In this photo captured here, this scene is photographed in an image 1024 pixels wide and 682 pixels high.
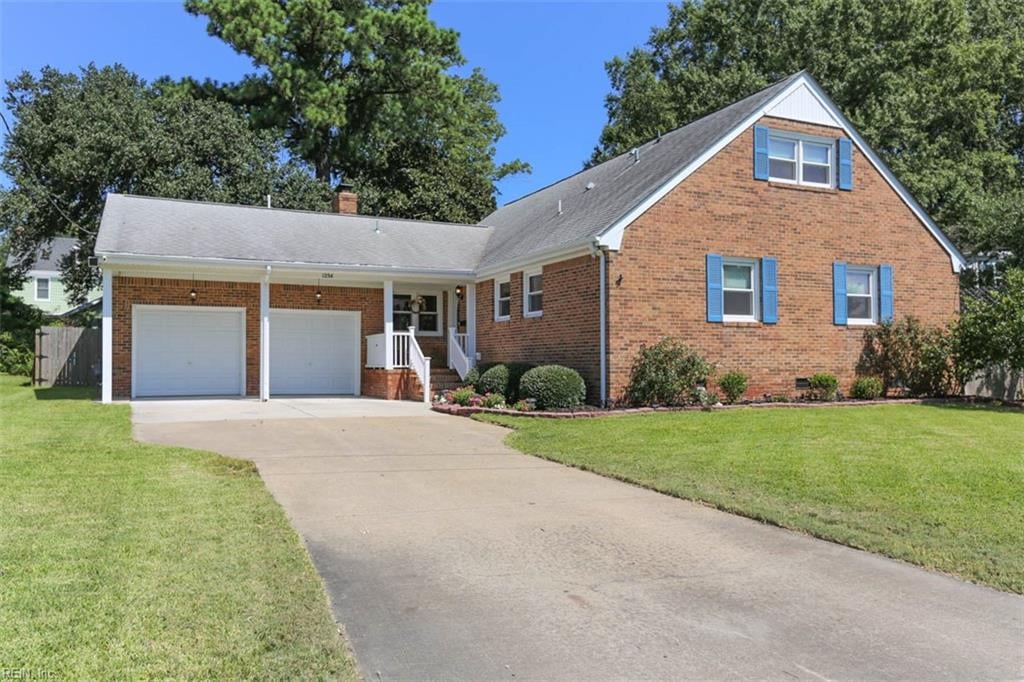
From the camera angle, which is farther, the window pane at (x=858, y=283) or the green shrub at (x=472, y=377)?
the window pane at (x=858, y=283)

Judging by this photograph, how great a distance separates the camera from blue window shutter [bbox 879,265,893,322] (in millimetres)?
17969

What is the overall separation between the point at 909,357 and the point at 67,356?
76.5ft

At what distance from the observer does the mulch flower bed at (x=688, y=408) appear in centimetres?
1376

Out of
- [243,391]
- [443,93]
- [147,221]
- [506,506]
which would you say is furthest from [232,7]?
[506,506]

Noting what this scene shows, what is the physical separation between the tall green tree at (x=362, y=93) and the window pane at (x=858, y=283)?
18895 mm

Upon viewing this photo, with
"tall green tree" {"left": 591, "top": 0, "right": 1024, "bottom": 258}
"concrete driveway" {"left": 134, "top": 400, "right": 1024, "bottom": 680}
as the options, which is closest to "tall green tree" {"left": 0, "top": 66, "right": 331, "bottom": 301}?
"tall green tree" {"left": 591, "top": 0, "right": 1024, "bottom": 258}

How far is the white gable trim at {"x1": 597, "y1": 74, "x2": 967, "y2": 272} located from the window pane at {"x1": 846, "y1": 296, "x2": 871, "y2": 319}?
8.61 ft

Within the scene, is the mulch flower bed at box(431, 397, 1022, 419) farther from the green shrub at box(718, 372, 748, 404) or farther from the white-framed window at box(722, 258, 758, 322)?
the white-framed window at box(722, 258, 758, 322)

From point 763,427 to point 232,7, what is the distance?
2942 cm

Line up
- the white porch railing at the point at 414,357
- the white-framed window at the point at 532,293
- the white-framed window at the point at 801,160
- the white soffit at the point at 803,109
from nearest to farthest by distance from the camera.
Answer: the white soffit at the point at 803,109
the white-framed window at the point at 801,160
the white-framed window at the point at 532,293
the white porch railing at the point at 414,357

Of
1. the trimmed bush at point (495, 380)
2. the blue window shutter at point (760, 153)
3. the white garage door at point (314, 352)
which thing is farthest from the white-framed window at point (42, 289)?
the blue window shutter at point (760, 153)

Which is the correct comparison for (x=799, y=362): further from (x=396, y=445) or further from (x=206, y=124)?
(x=206, y=124)

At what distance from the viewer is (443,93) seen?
1387 inches

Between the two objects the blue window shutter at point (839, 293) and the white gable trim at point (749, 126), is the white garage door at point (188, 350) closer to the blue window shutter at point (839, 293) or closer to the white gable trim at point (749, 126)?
the white gable trim at point (749, 126)
